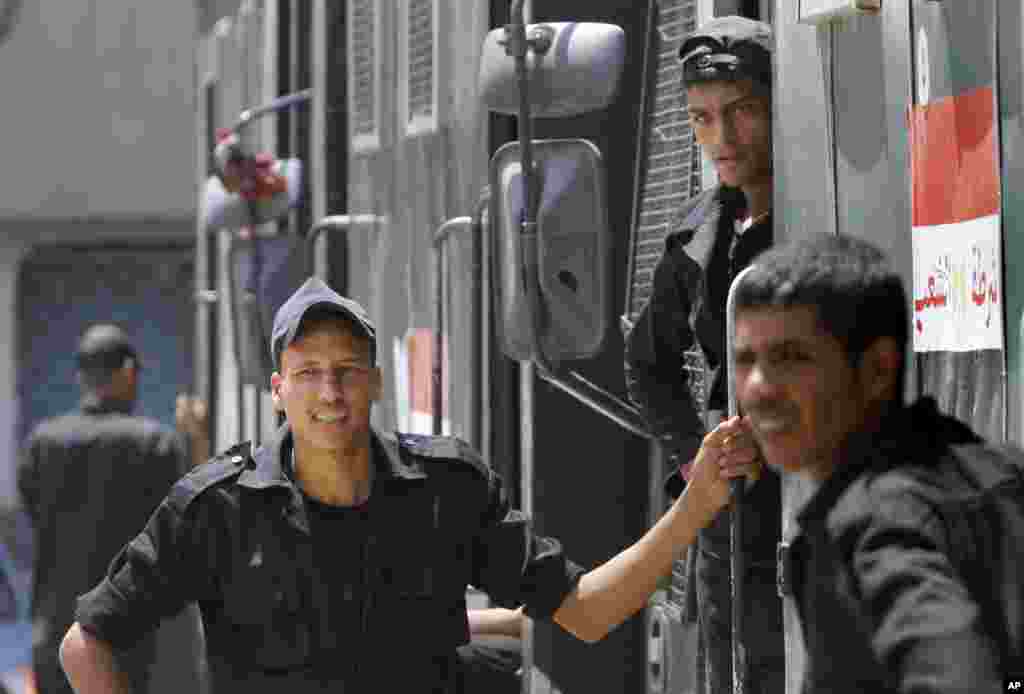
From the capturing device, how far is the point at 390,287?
7051 millimetres

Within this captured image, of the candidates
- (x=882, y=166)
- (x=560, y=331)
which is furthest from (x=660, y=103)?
(x=882, y=166)

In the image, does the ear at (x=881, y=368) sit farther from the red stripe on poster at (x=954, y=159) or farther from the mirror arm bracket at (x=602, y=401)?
the mirror arm bracket at (x=602, y=401)

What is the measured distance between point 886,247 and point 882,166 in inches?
4.8

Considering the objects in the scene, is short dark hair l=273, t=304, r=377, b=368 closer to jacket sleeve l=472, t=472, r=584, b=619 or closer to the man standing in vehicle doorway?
jacket sleeve l=472, t=472, r=584, b=619

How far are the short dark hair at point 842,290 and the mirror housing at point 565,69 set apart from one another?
2.23 meters

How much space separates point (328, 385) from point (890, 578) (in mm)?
1940

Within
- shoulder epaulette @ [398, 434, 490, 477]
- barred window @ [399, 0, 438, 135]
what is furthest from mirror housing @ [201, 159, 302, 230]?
shoulder epaulette @ [398, 434, 490, 477]

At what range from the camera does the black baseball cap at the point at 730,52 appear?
4.21m

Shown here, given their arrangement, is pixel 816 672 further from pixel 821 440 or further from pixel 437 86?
pixel 437 86

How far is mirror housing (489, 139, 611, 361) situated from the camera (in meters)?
4.64

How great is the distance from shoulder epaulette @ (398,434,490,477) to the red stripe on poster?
1018 mm

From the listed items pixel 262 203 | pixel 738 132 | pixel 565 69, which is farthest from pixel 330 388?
pixel 262 203

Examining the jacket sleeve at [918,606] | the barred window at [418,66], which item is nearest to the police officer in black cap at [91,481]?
the barred window at [418,66]

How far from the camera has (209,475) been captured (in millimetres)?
4145
